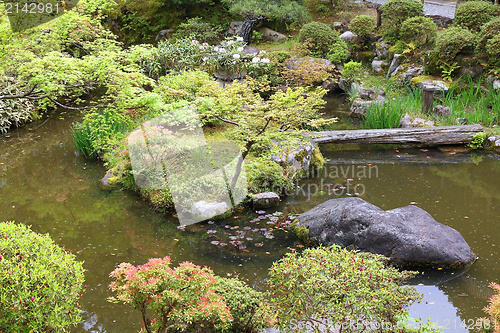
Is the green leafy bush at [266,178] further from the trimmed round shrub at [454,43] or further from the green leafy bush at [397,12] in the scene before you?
the green leafy bush at [397,12]

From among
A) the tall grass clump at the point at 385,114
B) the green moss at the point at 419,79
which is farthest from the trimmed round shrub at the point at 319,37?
the tall grass clump at the point at 385,114

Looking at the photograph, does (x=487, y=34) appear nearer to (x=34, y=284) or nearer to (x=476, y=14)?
(x=476, y=14)

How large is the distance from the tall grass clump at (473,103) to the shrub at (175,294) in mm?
7623

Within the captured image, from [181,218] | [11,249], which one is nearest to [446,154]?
[181,218]

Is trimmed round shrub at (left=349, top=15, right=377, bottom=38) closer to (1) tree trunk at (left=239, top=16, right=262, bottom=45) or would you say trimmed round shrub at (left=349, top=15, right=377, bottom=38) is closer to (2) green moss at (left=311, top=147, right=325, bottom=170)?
(1) tree trunk at (left=239, top=16, right=262, bottom=45)

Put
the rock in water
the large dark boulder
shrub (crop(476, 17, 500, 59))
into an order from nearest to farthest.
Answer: the large dark boulder, the rock in water, shrub (crop(476, 17, 500, 59))

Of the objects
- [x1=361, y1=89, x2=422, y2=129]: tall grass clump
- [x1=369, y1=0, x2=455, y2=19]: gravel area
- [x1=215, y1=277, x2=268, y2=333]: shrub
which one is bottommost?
[x1=361, y1=89, x2=422, y2=129]: tall grass clump

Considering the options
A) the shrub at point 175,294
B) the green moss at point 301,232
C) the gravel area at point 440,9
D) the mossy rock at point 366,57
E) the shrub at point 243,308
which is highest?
the gravel area at point 440,9

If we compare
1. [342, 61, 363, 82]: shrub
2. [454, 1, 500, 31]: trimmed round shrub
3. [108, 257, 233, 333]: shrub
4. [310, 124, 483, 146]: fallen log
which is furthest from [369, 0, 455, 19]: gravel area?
[108, 257, 233, 333]: shrub

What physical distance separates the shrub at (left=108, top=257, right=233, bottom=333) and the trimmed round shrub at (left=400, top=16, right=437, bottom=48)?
10617 mm

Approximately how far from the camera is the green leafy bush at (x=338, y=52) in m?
12.0

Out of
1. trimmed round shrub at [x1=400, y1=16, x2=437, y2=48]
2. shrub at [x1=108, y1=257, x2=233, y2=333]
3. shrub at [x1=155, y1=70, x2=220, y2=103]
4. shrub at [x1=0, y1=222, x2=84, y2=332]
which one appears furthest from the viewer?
trimmed round shrub at [x1=400, y1=16, x2=437, y2=48]

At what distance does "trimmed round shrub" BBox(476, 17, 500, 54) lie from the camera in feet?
31.6

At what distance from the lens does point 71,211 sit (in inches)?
258
